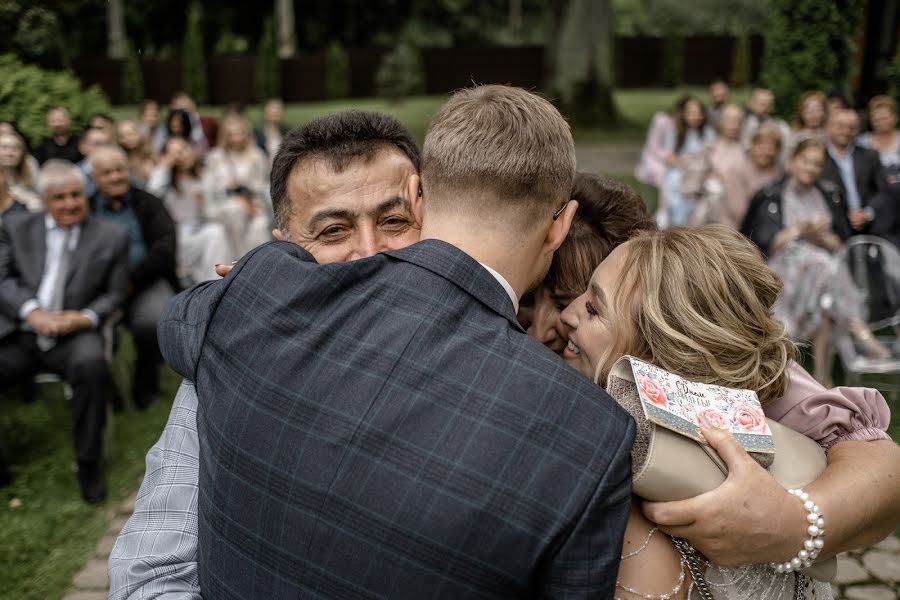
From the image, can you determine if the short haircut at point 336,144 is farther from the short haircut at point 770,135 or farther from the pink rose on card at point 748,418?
the short haircut at point 770,135

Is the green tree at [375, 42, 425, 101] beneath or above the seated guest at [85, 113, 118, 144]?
above

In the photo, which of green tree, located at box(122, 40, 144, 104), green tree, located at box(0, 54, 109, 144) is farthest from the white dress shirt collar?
green tree, located at box(122, 40, 144, 104)

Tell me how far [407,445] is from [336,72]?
2992 centimetres

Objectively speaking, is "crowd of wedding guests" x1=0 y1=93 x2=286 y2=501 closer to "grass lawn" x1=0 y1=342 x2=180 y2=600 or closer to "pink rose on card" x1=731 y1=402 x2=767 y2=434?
"grass lawn" x1=0 y1=342 x2=180 y2=600

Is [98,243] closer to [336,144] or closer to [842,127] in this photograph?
[336,144]

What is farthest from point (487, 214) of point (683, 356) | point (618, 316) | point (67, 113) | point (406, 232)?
point (67, 113)

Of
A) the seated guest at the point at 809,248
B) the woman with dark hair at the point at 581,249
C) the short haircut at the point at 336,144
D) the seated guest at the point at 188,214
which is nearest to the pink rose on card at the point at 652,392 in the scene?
the woman with dark hair at the point at 581,249

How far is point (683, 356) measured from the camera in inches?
68.1

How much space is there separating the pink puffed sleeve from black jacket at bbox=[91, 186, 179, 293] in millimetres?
5490

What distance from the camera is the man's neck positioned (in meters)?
1.63

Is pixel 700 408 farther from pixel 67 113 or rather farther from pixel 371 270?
pixel 67 113

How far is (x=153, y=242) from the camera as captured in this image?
652cm

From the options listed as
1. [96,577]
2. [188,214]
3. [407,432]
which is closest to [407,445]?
[407,432]

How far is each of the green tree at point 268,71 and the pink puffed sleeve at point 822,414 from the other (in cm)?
2843
